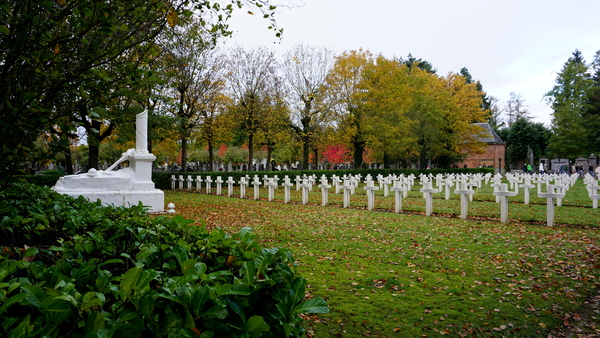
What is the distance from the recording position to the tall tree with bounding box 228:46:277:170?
1172 inches

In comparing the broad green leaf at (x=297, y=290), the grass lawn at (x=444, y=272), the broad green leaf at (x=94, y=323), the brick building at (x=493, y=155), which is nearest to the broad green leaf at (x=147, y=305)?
the broad green leaf at (x=94, y=323)

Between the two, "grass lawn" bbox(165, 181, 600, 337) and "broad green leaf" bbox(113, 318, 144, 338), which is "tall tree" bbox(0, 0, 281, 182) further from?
"broad green leaf" bbox(113, 318, 144, 338)

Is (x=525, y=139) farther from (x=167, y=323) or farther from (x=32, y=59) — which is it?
(x=167, y=323)

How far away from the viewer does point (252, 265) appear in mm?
1828

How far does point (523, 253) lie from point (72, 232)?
704 centimetres

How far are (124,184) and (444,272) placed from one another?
35.6 ft

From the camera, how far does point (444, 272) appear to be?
5539mm

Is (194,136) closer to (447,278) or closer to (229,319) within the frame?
(447,278)

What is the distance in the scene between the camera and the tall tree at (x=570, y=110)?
148 ft

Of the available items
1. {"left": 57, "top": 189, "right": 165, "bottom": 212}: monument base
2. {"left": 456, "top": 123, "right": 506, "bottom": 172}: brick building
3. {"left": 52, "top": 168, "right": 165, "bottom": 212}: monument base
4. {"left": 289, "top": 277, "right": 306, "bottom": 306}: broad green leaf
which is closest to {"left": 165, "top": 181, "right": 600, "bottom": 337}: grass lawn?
{"left": 289, "top": 277, "right": 306, "bottom": 306}: broad green leaf

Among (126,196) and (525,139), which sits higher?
(525,139)

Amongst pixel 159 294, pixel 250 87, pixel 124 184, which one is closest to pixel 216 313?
pixel 159 294

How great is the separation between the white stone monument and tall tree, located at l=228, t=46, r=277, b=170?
16.3 metres

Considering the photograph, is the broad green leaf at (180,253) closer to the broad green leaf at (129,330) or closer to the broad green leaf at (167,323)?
the broad green leaf at (167,323)
